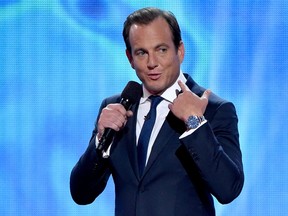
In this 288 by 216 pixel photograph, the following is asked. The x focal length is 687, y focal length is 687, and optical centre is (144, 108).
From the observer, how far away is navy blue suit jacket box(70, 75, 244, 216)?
2.04 meters

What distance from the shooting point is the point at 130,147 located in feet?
7.32

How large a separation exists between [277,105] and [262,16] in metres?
0.45

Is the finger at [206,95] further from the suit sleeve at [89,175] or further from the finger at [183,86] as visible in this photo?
the suit sleeve at [89,175]

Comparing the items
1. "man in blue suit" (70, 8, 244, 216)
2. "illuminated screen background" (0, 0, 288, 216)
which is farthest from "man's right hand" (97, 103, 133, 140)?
"illuminated screen background" (0, 0, 288, 216)

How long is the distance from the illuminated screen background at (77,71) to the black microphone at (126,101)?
118cm

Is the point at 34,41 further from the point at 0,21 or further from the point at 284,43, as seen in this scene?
the point at 284,43

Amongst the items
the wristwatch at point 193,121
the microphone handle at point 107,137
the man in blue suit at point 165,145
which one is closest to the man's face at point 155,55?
the man in blue suit at point 165,145

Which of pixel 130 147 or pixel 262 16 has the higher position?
pixel 262 16

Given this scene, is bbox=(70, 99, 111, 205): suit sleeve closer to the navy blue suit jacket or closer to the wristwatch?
the navy blue suit jacket

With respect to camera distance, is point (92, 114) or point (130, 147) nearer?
point (130, 147)

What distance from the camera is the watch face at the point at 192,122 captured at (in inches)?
80.5

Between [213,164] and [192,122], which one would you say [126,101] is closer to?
[192,122]

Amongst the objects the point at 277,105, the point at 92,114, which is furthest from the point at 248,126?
the point at 92,114

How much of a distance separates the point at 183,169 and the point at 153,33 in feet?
1.52
